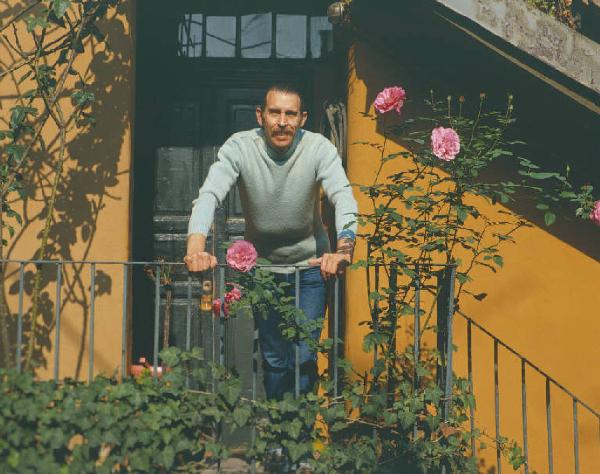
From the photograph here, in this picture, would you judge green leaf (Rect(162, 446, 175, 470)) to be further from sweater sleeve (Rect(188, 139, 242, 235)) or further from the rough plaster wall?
the rough plaster wall

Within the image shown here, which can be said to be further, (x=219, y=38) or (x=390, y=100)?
(x=219, y=38)

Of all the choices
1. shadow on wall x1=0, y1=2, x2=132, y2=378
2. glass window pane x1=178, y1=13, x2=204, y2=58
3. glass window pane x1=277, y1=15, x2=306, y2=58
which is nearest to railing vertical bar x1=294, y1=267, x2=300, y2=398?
shadow on wall x1=0, y1=2, x2=132, y2=378

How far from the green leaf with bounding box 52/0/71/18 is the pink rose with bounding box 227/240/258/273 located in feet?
7.68

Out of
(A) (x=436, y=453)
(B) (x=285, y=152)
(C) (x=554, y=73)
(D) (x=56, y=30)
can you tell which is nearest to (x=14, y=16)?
(D) (x=56, y=30)

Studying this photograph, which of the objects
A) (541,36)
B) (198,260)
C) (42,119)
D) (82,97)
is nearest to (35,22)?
(82,97)

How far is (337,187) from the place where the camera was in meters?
4.72

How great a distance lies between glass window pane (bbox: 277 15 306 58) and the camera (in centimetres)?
690

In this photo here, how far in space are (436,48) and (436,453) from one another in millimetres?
3028

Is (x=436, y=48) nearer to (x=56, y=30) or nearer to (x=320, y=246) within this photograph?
(x=320, y=246)

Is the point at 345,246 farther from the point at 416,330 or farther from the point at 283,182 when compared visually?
the point at 416,330

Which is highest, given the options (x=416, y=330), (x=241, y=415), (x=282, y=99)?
(x=282, y=99)

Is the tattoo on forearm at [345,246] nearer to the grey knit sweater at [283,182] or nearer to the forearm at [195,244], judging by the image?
the grey knit sweater at [283,182]

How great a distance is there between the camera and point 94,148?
618 centimetres

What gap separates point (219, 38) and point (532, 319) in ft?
11.1
